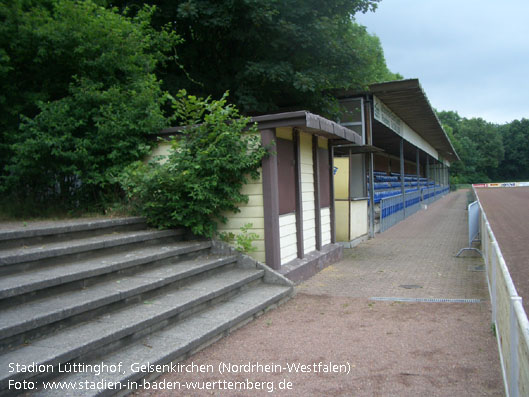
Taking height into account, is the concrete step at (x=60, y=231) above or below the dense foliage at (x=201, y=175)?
below

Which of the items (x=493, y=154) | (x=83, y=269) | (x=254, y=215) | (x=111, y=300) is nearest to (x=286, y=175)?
(x=254, y=215)

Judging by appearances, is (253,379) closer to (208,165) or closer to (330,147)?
(208,165)

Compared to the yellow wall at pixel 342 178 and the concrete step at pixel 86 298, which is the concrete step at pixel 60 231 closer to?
the concrete step at pixel 86 298


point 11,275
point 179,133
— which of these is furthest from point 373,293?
point 11,275

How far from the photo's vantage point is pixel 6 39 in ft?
24.6

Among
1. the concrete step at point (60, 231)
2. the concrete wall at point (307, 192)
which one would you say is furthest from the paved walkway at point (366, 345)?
the concrete step at point (60, 231)

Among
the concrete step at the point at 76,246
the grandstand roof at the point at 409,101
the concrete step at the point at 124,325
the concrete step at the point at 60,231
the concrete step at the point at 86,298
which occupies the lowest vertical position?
the concrete step at the point at 124,325

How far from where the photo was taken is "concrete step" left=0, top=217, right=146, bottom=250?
15.9 feet

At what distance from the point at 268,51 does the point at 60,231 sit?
305 inches

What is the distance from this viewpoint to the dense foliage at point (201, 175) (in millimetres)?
6348

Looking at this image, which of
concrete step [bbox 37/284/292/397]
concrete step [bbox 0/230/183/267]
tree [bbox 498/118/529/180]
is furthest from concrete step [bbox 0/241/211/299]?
tree [bbox 498/118/529/180]

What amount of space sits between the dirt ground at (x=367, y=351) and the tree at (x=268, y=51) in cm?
642

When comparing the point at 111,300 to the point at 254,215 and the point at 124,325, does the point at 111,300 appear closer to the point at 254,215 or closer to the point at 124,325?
the point at 124,325

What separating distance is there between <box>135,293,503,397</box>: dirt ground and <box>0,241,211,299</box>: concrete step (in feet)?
4.59
